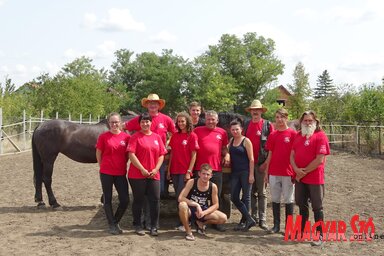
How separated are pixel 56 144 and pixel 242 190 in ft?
12.2

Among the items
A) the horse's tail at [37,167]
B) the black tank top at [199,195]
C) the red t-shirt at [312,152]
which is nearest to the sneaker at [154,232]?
the black tank top at [199,195]

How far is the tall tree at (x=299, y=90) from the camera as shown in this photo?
4259 centimetres

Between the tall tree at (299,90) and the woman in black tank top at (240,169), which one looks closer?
the woman in black tank top at (240,169)

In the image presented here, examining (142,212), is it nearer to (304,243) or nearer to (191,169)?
(191,169)

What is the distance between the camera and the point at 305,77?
4278cm

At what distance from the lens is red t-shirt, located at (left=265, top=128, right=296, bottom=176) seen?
5680 millimetres

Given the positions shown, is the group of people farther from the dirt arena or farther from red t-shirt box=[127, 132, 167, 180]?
the dirt arena

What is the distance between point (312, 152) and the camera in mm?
5305

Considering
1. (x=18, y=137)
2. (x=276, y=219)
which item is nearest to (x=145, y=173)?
(x=276, y=219)

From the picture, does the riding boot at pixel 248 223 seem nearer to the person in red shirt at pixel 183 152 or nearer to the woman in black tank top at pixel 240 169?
the woman in black tank top at pixel 240 169

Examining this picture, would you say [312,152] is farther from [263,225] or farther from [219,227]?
[219,227]

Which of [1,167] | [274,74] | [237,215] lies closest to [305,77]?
[274,74]

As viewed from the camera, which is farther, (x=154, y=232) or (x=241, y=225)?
(x=241, y=225)

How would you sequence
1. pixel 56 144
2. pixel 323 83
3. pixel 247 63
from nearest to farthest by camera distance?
pixel 56 144 → pixel 247 63 → pixel 323 83
